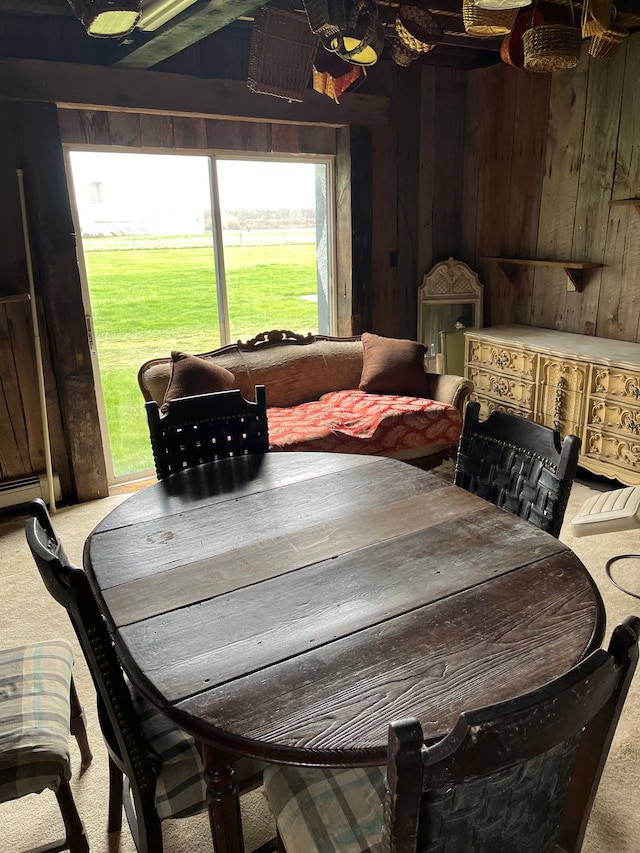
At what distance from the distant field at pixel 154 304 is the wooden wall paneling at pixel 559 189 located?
1815 millimetres

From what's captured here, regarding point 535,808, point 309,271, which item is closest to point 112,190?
point 309,271

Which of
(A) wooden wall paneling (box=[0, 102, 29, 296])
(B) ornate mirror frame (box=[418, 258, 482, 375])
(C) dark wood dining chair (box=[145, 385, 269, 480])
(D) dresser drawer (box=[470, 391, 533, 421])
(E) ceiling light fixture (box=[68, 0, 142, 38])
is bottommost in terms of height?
(D) dresser drawer (box=[470, 391, 533, 421])

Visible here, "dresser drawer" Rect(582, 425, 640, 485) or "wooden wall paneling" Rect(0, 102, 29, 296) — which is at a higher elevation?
"wooden wall paneling" Rect(0, 102, 29, 296)

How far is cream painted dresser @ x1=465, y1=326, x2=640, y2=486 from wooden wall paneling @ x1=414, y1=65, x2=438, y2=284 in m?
0.80

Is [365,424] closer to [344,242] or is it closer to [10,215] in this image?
[344,242]

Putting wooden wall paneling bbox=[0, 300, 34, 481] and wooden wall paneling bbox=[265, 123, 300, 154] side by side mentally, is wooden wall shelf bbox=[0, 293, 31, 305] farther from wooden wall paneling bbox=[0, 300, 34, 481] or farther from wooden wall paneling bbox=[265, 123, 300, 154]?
wooden wall paneling bbox=[265, 123, 300, 154]

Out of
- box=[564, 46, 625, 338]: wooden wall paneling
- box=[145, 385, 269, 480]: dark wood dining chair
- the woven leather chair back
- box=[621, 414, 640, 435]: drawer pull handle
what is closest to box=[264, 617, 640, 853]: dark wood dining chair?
the woven leather chair back

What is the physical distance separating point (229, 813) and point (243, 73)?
392 centimetres

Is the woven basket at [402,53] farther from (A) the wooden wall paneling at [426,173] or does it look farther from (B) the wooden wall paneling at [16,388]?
(B) the wooden wall paneling at [16,388]

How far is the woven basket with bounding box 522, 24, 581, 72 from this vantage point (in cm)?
245

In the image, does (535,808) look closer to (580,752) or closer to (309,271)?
(580,752)

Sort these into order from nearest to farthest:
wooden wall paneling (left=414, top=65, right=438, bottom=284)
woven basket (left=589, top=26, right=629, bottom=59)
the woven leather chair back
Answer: the woven leather chair back
woven basket (left=589, top=26, right=629, bottom=59)
wooden wall paneling (left=414, top=65, right=438, bottom=284)

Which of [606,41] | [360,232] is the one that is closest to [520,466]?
[606,41]

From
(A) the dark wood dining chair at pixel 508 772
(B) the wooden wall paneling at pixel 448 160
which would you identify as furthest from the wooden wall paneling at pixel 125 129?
(A) the dark wood dining chair at pixel 508 772
